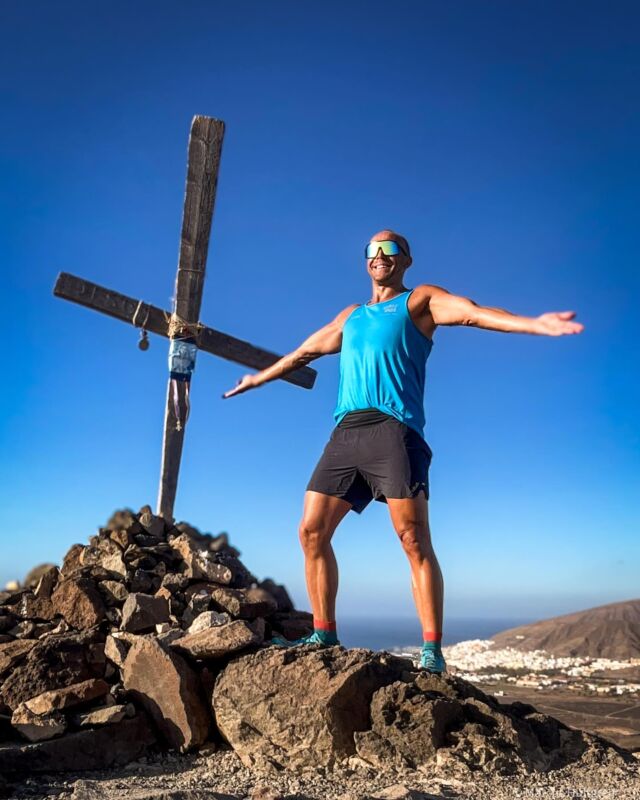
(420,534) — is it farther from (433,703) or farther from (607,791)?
(607,791)

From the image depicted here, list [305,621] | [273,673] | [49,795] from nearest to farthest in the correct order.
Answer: [49,795]
[273,673]
[305,621]

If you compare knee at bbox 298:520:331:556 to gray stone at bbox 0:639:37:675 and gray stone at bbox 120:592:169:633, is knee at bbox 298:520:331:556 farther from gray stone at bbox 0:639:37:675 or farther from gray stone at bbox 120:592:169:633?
gray stone at bbox 0:639:37:675

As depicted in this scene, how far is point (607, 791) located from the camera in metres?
3.54

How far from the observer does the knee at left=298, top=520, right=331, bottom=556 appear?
463 centimetres

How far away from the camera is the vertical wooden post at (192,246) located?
7.62 metres

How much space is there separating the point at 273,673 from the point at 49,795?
123 centimetres

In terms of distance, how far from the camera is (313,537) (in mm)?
4641

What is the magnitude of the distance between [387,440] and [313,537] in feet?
2.49

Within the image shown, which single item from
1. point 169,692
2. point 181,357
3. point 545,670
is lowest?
point 545,670

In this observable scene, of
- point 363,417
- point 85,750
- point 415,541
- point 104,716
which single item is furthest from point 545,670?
point 85,750

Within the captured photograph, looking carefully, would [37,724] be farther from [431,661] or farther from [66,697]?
[431,661]

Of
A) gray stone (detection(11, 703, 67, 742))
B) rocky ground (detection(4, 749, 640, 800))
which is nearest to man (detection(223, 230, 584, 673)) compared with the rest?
rocky ground (detection(4, 749, 640, 800))

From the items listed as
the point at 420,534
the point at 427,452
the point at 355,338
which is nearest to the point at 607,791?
the point at 420,534

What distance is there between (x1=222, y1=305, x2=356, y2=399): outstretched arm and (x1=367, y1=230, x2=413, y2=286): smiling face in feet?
0.96
